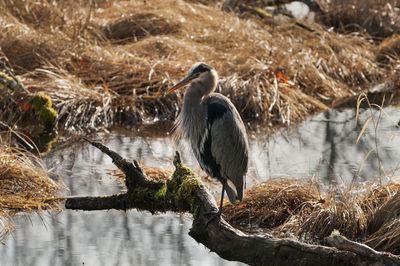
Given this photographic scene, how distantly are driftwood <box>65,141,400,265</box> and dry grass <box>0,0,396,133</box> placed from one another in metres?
3.42

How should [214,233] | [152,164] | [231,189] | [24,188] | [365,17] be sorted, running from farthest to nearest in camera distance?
[365,17] → [152,164] → [24,188] → [231,189] → [214,233]

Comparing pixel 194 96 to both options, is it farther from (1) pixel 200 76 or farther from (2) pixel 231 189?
(2) pixel 231 189

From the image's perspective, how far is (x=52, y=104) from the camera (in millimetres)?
8023

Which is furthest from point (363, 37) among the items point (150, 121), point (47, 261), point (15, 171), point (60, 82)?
point (47, 261)

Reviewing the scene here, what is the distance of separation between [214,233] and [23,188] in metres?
2.18

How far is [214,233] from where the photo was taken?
12.7ft

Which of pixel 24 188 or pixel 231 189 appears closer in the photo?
pixel 231 189

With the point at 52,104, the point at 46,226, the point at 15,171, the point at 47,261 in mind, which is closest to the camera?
the point at 47,261

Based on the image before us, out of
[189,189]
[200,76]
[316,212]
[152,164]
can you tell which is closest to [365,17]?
[152,164]

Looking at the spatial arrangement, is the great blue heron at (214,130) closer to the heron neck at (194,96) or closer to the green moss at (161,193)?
the heron neck at (194,96)

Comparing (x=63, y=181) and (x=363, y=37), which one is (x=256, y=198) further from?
(x=363, y=37)

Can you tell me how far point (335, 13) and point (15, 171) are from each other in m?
8.57

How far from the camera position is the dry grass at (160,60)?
8172mm

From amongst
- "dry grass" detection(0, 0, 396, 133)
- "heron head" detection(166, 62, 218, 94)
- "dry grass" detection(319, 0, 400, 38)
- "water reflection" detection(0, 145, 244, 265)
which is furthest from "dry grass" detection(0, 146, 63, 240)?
"dry grass" detection(319, 0, 400, 38)
